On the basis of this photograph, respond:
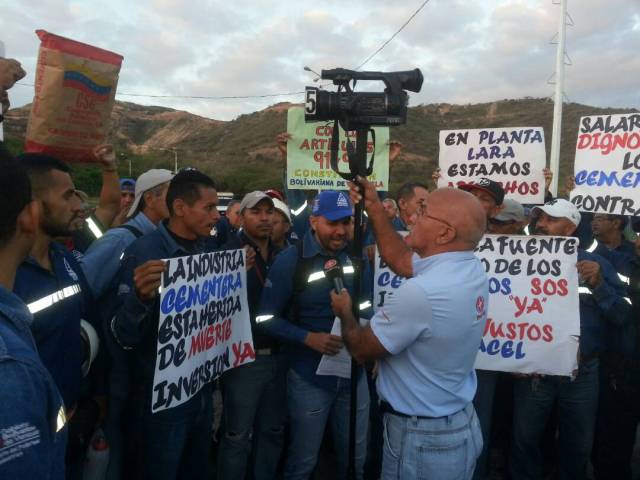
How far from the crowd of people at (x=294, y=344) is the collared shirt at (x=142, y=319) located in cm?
1

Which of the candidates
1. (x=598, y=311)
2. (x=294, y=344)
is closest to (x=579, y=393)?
(x=598, y=311)

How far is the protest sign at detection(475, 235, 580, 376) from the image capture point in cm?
349

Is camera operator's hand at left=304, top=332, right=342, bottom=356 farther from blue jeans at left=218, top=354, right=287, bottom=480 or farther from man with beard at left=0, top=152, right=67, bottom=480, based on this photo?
man with beard at left=0, top=152, right=67, bottom=480

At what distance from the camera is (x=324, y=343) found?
314 cm

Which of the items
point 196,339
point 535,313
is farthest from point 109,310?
point 535,313

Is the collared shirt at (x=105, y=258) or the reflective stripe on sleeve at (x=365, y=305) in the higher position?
the collared shirt at (x=105, y=258)

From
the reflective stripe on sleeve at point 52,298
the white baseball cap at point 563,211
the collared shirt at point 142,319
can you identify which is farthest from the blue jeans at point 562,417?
the reflective stripe on sleeve at point 52,298

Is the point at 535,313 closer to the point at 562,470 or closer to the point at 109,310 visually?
the point at 562,470

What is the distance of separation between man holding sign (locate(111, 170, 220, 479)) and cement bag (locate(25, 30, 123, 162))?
0.81 metres

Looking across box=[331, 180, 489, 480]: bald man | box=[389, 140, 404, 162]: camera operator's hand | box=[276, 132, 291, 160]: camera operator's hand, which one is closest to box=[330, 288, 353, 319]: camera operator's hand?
box=[331, 180, 489, 480]: bald man

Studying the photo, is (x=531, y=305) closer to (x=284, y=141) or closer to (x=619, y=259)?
(x=619, y=259)

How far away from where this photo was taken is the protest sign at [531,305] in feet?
11.5

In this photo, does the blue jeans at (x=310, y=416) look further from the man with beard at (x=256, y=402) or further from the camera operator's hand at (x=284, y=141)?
the camera operator's hand at (x=284, y=141)

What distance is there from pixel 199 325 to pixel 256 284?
0.82 m
